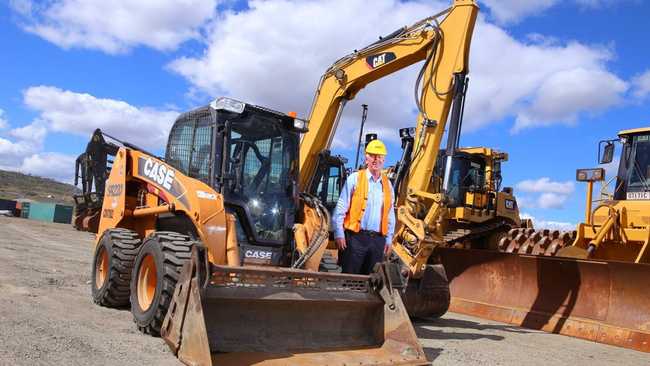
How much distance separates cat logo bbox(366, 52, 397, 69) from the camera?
28.2 ft

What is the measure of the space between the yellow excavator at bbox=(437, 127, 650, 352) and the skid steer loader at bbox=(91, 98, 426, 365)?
3814 mm

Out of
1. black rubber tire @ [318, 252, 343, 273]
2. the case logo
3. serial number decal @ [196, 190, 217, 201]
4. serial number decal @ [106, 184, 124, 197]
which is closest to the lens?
serial number decal @ [196, 190, 217, 201]

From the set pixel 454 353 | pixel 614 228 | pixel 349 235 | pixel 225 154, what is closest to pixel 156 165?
pixel 225 154

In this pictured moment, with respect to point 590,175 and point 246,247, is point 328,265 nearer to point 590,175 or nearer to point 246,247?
point 246,247

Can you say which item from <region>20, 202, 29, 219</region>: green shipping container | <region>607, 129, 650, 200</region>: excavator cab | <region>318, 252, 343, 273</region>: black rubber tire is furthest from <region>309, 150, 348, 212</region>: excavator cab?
<region>20, 202, 29, 219</region>: green shipping container

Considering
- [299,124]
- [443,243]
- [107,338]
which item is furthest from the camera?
[443,243]

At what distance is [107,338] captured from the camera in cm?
486

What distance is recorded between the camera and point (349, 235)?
5465 mm

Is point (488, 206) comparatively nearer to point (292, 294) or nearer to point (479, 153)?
point (479, 153)

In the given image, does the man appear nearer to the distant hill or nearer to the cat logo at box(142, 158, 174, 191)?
the cat logo at box(142, 158, 174, 191)

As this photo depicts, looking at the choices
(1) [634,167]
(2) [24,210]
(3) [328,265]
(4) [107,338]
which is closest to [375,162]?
(3) [328,265]

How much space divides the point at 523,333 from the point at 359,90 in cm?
446

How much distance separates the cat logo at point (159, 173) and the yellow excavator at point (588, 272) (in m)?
5.39

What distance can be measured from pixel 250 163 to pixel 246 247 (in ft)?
3.03
